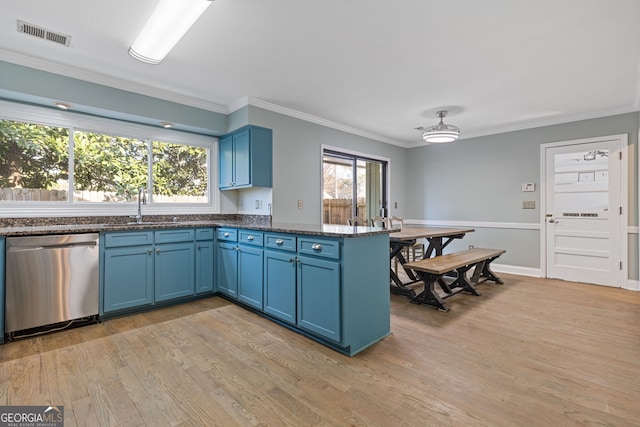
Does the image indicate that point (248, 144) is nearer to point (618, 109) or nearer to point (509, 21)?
point (509, 21)

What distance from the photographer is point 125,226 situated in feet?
10.1

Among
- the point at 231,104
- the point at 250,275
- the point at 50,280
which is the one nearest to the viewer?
the point at 50,280

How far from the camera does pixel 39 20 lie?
228 cm

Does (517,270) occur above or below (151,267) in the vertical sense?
below

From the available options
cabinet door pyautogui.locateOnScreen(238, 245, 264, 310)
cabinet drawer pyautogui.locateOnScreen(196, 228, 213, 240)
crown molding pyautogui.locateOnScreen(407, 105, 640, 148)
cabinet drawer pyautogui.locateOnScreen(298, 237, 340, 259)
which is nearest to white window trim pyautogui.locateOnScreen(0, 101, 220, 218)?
cabinet drawer pyautogui.locateOnScreen(196, 228, 213, 240)

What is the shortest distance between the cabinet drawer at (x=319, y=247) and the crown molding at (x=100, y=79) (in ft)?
8.27

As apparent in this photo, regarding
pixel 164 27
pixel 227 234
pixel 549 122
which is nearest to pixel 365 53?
pixel 164 27

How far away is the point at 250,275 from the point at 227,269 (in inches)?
20.7

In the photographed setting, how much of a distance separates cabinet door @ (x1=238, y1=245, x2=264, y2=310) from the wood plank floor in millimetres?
212

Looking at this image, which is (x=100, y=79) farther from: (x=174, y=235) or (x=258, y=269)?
(x=258, y=269)

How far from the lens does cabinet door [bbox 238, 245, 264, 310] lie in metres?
3.06

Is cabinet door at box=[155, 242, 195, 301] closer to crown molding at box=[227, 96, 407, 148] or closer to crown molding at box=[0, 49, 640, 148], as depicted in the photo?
crown molding at box=[0, 49, 640, 148]

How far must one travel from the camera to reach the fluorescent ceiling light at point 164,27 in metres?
1.97

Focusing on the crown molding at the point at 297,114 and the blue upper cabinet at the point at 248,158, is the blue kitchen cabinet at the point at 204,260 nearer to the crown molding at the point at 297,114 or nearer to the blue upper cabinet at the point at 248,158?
the blue upper cabinet at the point at 248,158
